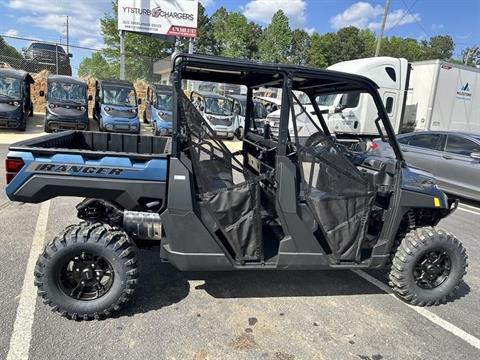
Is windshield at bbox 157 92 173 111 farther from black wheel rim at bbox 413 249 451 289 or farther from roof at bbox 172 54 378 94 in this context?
black wheel rim at bbox 413 249 451 289

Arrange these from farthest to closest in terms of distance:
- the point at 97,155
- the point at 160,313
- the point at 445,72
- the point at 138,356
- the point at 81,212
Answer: the point at 445,72, the point at 81,212, the point at 160,313, the point at 97,155, the point at 138,356

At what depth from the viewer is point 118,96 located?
15383 millimetres

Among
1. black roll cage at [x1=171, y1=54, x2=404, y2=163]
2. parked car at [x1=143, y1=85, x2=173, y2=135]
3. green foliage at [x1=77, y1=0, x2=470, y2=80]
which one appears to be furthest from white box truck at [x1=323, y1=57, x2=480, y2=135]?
green foliage at [x1=77, y1=0, x2=470, y2=80]

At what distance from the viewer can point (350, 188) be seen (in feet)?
10.9

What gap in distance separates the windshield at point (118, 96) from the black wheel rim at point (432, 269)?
13750mm

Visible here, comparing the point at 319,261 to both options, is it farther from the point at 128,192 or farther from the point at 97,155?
the point at 97,155

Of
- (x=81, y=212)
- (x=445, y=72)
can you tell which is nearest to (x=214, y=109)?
(x=445, y=72)

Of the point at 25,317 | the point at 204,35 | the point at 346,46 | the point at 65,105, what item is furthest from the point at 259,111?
the point at 346,46

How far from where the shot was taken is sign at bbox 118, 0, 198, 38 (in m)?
19.8

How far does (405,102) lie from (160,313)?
1169cm

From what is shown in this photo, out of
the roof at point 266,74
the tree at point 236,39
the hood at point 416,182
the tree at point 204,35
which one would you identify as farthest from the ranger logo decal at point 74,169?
the tree at point 204,35

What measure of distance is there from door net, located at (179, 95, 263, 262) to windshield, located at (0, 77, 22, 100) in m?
13.1

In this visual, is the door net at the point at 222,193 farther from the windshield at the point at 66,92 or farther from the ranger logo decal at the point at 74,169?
the windshield at the point at 66,92

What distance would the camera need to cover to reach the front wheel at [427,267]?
139 inches
